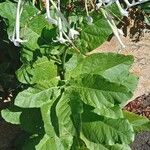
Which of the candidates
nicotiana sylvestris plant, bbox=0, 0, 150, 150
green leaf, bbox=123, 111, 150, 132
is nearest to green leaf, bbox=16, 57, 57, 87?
nicotiana sylvestris plant, bbox=0, 0, 150, 150

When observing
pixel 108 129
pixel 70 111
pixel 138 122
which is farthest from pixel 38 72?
pixel 138 122

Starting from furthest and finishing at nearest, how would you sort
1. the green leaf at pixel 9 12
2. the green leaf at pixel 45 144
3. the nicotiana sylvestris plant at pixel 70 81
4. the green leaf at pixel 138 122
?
the green leaf at pixel 138 122 < the green leaf at pixel 45 144 < the nicotiana sylvestris plant at pixel 70 81 < the green leaf at pixel 9 12

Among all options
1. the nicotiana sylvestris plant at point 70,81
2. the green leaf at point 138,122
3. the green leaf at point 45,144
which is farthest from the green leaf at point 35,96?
the green leaf at point 138,122

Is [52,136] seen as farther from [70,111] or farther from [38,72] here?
[38,72]

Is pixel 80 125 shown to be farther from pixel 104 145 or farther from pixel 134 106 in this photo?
pixel 134 106

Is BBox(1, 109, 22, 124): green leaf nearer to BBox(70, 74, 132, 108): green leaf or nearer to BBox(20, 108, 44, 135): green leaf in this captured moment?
BBox(20, 108, 44, 135): green leaf

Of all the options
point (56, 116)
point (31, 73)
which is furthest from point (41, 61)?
point (56, 116)

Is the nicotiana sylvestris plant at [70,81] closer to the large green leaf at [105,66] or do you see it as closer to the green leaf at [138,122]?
the large green leaf at [105,66]
